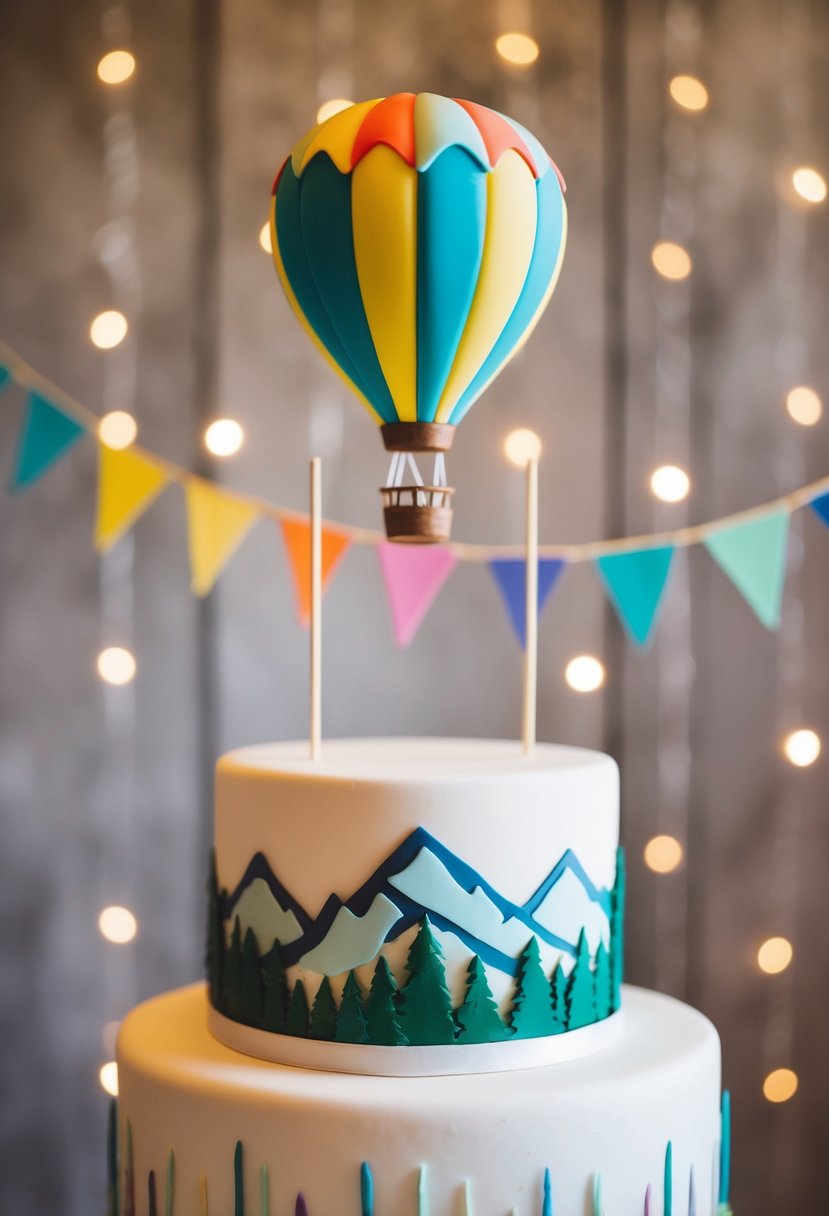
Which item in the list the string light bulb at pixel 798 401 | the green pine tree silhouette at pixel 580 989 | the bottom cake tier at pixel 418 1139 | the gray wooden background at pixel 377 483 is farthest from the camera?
the string light bulb at pixel 798 401

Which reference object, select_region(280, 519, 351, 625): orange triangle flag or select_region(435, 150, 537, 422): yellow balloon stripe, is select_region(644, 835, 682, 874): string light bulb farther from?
select_region(435, 150, 537, 422): yellow balloon stripe

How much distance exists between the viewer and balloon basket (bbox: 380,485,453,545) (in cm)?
134

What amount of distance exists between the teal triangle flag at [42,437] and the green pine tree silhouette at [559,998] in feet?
3.40

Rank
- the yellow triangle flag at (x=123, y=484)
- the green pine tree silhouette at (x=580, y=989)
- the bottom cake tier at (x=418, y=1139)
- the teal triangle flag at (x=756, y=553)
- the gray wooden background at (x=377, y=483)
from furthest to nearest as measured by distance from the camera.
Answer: the gray wooden background at (x=377, y=483), the yellow triangle flag at (x=123, y=484), the teal triangle flag at (x=756, y=553), the green pine tree silhouette at (x=580, y=989), the bottom cake tier at (x=418, y=1139)

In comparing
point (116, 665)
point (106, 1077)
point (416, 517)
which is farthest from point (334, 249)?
point (106, 1077)

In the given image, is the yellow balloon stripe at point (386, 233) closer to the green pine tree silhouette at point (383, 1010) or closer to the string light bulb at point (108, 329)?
the green pine tree silhouette at point (383, 1010)

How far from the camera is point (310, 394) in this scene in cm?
197

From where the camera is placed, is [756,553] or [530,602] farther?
[756,553]

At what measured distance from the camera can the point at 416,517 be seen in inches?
52.6

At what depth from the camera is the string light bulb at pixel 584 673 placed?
2004mm

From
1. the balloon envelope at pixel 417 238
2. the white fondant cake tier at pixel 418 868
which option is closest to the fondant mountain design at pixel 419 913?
the white fondant cake tier at pixel 418 868

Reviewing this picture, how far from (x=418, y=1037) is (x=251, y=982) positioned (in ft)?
0.58

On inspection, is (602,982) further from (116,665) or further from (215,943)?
(116,665)

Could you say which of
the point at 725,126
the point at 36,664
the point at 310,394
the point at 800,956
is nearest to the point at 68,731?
the point at 36,664
